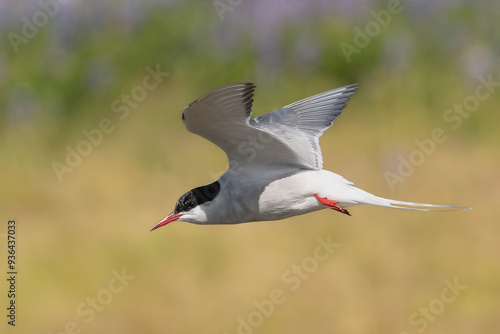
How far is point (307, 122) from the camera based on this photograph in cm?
410

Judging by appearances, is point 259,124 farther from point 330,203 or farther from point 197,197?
point 330,203

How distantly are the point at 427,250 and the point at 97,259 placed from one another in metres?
2.59

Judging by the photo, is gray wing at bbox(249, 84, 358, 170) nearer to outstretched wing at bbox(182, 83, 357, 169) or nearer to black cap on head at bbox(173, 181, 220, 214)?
outstretched wing at bbox(182, 83, 357, 169)

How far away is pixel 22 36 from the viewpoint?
7.69 metres

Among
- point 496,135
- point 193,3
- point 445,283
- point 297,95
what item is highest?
point 193,3

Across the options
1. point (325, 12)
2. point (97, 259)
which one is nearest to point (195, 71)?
point (325, 12)

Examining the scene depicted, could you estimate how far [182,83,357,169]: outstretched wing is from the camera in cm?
308

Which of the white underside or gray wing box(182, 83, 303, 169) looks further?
the white underside

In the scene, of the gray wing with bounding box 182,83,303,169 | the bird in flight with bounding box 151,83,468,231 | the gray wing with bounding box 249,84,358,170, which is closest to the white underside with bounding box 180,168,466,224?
the bird in flight with bounding box 151,83,468,231

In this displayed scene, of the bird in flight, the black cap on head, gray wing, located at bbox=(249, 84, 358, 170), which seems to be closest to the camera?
the bird in flight

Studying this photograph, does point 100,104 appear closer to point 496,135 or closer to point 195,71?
point 195,71

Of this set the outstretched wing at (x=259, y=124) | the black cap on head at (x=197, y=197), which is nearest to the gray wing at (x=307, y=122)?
the outstretched wing at (x=259, y=124)

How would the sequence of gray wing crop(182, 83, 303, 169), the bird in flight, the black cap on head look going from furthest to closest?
the black cap on head
the bird in flight
gray wing crop(182, 83, 303, 169)

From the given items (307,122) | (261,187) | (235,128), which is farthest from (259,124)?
(235,128)
